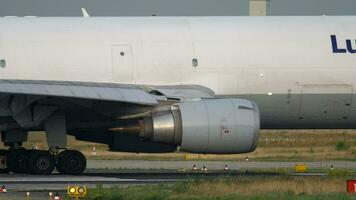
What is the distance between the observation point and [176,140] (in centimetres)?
3219

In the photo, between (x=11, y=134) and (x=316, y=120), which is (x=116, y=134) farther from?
(x=316, y=120)

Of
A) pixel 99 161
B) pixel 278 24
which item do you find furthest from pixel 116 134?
pixel 99 161

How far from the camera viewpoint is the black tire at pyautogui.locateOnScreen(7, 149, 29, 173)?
35.0 meters

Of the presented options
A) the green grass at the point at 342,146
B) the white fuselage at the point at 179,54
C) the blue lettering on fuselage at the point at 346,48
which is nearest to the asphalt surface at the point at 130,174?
the white fuselage at the point at 179,54

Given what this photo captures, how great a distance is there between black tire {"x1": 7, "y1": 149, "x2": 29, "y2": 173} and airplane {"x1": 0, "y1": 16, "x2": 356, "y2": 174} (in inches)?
1.2

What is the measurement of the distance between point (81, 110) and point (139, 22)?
3568 mm

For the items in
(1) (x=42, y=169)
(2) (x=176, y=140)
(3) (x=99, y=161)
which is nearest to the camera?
(2) (x=176, y=140)

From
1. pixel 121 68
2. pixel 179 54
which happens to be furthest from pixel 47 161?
pixel 179 54

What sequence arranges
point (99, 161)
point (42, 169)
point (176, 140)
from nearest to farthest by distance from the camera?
point (176, 140) → point (42, 169) → point (99, 161)

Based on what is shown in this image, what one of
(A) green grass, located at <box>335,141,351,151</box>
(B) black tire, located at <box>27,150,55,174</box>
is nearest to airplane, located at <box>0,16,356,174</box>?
(B) black tire, located at <box>27,150,55,174</box>

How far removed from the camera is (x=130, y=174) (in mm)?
36062

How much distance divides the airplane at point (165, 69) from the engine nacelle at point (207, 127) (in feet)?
4.47

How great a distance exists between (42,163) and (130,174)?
3028 mm

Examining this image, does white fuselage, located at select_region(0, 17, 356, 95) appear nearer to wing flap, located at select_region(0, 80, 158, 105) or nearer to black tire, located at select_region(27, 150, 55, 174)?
wing flap, located at select_region(0, 80, 158, 105)
